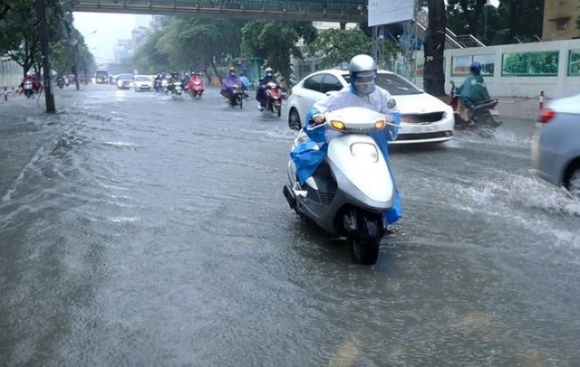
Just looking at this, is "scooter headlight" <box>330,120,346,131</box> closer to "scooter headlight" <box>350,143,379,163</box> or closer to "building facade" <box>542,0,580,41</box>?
"scooter headlight" <box>350,143,379,163</box>

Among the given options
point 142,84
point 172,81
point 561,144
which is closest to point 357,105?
point 561,144

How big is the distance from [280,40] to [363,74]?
39375 millimetres

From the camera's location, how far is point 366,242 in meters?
4.64

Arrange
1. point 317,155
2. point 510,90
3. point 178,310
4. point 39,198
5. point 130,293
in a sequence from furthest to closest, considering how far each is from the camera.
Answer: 1. point 510,90
2. point 39,198
3. point 317,155
4. point 130,293
5. point 178,310

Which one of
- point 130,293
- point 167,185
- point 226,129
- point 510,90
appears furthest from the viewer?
point 510,90

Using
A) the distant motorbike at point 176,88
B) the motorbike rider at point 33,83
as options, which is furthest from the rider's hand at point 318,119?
the motorbike rider at point 33,83

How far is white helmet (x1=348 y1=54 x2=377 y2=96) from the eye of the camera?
510cm

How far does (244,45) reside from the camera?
47969mm

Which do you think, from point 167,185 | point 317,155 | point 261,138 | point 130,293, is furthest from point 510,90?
point 130,293

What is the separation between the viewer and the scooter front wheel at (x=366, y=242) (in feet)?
15.1

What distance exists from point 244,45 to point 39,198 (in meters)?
42.1

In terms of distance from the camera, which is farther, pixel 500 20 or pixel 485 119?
pixel 500 20

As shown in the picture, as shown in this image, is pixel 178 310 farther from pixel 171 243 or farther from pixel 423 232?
pixel 423 232

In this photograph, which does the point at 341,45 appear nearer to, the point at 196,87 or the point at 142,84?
the point at 196,87
